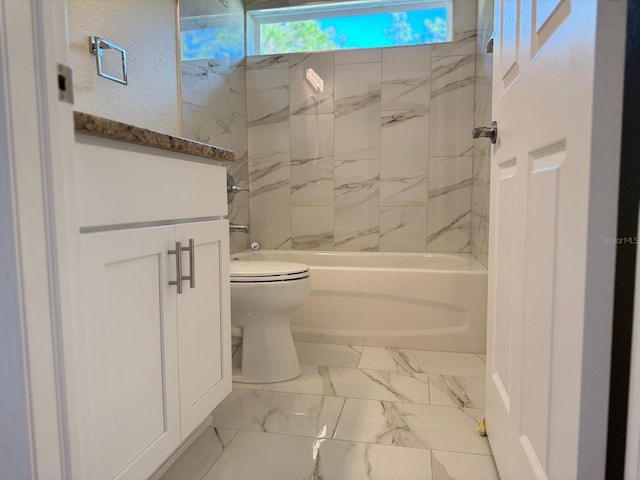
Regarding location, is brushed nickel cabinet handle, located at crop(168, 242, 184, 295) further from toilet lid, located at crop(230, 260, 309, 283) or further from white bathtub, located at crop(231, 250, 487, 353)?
white bathtub, located at crop(231, 250, 487, 353)

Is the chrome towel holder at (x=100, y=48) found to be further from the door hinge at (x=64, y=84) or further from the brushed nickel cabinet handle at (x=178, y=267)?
the door hinge at (x=64, y=84)

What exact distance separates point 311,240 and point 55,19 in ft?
8.43

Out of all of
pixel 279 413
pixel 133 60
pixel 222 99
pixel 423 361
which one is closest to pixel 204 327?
pixel 279 413

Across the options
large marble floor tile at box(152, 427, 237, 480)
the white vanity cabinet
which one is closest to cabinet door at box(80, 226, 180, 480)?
the white vanity cabinet

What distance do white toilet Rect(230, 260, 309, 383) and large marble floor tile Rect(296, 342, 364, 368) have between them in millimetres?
205

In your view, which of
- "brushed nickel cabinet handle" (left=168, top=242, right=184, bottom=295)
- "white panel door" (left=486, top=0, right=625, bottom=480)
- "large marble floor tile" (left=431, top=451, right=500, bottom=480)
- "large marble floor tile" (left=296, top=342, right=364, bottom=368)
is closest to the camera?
"white panel door" (left=486, top=0, right=625, bottom=480)

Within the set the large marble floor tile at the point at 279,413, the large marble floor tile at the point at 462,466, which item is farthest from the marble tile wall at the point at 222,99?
the large marble floor tile at the point at 462,466

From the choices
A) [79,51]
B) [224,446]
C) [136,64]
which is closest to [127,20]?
[136,64]

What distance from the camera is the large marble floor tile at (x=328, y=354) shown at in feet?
6.82

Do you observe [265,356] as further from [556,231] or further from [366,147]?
[366,147]

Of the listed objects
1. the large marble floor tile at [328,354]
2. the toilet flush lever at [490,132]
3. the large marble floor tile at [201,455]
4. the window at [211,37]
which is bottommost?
the large marble floor tile at [201,455]

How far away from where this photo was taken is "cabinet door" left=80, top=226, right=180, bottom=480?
72cm

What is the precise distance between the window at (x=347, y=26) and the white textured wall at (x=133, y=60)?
122 cm

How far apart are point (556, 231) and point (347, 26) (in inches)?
107
